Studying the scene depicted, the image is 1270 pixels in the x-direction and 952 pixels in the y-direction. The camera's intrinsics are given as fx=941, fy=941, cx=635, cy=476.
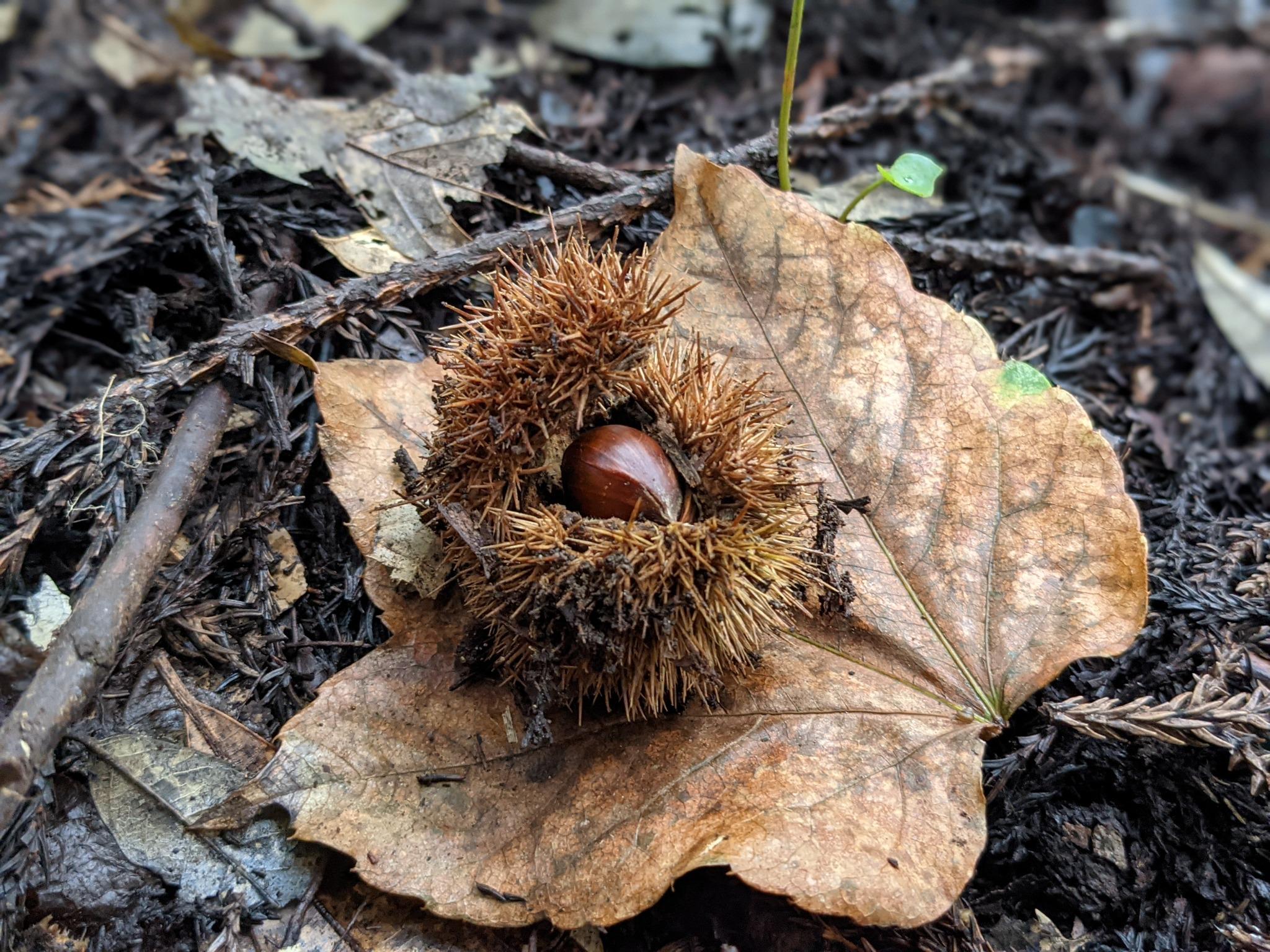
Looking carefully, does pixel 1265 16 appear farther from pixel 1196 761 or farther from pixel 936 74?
pixel 1196 761

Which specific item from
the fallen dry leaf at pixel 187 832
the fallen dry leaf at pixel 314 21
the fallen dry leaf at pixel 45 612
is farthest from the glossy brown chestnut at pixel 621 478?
the fallen dry leaf at pixel 314 21

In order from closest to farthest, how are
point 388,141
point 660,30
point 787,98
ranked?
point 787,98 < point 388,141 < point 660,30

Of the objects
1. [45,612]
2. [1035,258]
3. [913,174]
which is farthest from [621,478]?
[1035,258]

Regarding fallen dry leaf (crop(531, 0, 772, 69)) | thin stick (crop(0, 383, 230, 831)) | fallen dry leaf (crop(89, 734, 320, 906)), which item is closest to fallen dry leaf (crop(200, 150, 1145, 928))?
fallen dry leaf (crop(89, 734, 320, 906))

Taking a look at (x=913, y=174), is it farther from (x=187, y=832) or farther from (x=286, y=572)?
(x=187, y=832)

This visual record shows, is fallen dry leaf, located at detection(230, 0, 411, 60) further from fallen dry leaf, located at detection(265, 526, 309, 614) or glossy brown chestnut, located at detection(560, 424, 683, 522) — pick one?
glossy brown chestnut, located at detection(560, 424, 683, 522)

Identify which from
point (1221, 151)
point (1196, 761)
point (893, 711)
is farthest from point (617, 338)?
point (1221, 151)

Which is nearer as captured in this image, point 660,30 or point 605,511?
point 605,511
